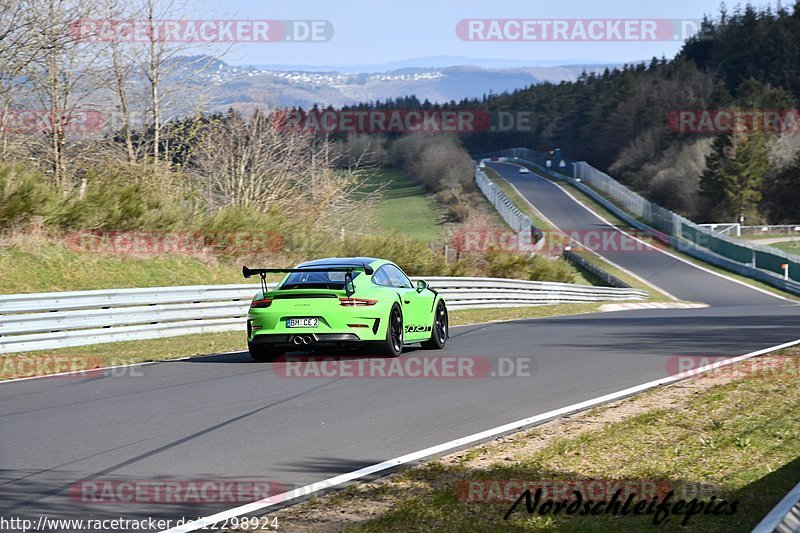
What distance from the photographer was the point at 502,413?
9.25m

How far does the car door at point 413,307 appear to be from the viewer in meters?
14.2

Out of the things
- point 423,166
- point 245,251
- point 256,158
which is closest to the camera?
point 245,251

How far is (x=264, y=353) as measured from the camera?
13.6 metres

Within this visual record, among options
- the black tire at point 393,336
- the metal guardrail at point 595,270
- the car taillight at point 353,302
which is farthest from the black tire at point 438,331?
the metal guardrail at point 595,270

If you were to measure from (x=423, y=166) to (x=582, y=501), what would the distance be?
96371mm

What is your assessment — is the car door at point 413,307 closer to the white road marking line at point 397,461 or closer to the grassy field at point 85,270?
the white road marking line at point 397,461

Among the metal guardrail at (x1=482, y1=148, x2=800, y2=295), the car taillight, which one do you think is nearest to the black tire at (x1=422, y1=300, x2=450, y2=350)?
the car taillight

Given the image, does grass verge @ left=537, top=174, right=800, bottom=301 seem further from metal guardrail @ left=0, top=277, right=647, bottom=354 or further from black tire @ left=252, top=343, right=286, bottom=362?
black tire @ left=252, top=343, right=286, bottom=362

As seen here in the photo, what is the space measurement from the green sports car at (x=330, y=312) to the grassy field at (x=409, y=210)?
4935cm

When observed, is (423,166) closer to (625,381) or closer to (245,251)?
(245,251)

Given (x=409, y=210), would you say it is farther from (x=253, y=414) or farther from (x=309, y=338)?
(x=253, y=414)

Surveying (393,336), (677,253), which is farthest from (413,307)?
(677,253)

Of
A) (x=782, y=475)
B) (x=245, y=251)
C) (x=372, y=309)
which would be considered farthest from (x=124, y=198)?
(x=782, y=475)

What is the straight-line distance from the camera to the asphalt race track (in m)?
6.59
